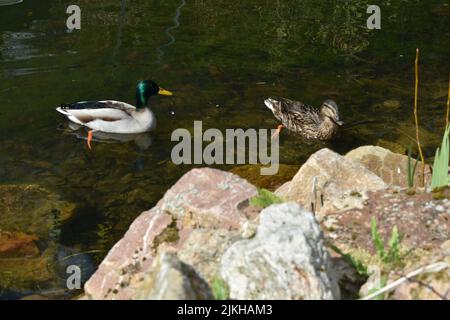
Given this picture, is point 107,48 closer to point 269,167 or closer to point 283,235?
point 269,167

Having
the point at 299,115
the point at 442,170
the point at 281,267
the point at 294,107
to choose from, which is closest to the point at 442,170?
the point at 442,170

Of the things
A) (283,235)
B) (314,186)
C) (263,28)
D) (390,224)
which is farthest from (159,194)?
(263,28)

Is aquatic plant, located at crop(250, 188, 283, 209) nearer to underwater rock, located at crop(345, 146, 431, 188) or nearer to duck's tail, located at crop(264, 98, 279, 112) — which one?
underwater rock, located at crop(345, 146, 431, 188)

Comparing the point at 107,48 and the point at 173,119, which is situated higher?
the point at 107,48

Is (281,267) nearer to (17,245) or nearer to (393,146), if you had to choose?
(17,245)

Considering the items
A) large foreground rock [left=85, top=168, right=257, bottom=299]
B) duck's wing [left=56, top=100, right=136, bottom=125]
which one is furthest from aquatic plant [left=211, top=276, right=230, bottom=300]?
duck's wing [left=56, top=100, right=136, bottom=125]

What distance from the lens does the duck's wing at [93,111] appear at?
10.8m

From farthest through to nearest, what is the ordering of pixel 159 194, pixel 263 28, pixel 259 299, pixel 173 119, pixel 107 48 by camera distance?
pixel 263 28 → pixel 107 48 → pixel 173 119 → pixel 159 194 → pixel 259 299

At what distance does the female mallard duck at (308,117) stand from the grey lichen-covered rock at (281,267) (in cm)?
693

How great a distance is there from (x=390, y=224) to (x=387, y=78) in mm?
7988

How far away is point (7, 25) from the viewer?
1457 centimetres

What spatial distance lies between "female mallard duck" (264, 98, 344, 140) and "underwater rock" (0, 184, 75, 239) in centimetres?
366

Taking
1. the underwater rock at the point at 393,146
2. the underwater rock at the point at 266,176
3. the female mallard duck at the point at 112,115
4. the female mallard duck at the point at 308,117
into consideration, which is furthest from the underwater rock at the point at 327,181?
the female mallard duck at the point at 112,115

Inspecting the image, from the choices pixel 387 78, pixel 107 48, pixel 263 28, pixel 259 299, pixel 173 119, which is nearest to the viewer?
pixel 259 299
